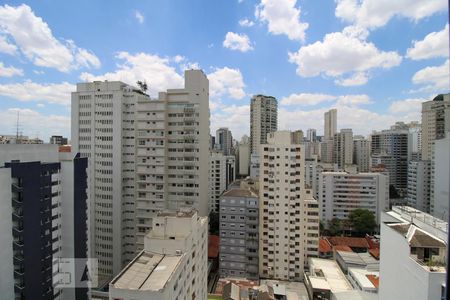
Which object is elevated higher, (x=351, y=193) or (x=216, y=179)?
(x=216, y=179)

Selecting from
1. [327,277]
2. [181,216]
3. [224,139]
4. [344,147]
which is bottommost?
[327,277]

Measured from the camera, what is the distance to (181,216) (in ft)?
25.4

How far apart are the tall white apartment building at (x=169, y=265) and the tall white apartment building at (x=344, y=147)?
32535 mm

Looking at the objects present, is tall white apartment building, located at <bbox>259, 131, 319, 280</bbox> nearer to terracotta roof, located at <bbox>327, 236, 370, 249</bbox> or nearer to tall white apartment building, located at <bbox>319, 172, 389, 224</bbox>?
terracotta roof, located at <bbox>327, 236, 370, 249</bbox>

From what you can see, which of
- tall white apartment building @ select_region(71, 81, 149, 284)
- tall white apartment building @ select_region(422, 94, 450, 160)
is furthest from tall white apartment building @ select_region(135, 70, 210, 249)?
tall white apartment building @ select_region(422, 94, 450, 160)

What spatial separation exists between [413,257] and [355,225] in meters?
18.0

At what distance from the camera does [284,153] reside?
14.2 m

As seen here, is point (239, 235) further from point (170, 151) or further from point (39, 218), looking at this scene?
point (39, 218)

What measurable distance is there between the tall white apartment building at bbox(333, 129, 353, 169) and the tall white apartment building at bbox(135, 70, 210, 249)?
91.7 ft

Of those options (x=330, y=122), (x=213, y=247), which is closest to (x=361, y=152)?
(x=330, y=122)

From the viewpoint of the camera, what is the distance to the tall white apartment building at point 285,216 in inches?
548

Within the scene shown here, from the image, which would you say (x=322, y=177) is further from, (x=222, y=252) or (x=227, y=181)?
(x=222, y=252)

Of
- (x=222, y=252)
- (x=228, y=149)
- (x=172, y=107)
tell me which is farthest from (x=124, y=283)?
(x=228, y=149)

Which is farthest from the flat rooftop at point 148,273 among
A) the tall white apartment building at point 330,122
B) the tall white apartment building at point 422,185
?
the tall white apartment building at point 330,122
